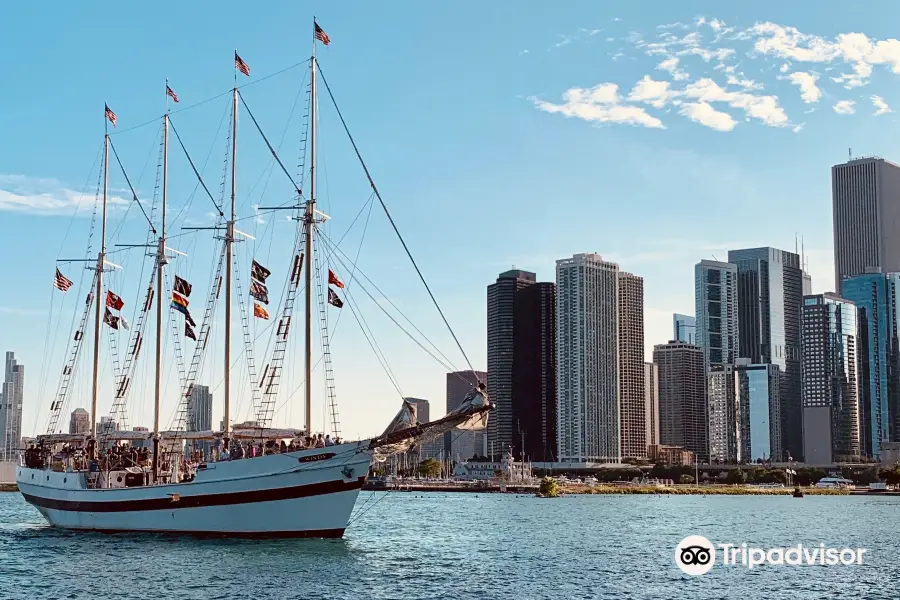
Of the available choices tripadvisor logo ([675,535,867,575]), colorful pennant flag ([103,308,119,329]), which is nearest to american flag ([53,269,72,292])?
colorful pennant flag ([103,308,119,329])

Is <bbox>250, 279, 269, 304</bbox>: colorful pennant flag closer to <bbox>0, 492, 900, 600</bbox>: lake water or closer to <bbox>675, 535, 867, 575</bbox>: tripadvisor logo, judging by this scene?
<bbox>0, 492, 900, 600</bbox>: lake water

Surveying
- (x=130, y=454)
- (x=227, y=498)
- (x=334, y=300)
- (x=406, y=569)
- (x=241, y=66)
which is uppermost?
(x=241, y=66)

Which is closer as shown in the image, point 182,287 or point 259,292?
point 259,292

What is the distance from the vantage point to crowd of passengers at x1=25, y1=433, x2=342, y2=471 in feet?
248

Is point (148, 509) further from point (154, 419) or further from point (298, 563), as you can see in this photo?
point (298, 563)

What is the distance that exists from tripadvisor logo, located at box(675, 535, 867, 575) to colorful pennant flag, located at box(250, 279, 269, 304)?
33.2 meters

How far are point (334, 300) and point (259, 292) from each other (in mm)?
6247

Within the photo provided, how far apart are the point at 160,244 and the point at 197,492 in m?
26.4

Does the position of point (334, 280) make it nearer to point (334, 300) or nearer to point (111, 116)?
point (334, 300)

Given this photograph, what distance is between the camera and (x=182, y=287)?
281 feet

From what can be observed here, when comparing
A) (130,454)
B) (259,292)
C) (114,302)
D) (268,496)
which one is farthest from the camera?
(114,302)

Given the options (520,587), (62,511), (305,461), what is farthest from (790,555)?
(62,511)

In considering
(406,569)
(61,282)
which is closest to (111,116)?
(61,282)

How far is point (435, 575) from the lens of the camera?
208 feet
